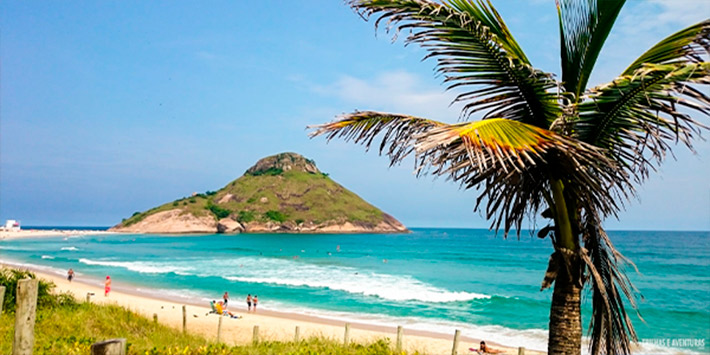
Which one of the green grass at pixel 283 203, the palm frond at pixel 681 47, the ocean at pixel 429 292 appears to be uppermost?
the green grass at pixel 283 203

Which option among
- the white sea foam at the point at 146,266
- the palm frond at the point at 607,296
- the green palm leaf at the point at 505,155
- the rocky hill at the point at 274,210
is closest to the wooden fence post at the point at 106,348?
the green palm leaf at the point at 505,155

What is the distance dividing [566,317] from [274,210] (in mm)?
153581

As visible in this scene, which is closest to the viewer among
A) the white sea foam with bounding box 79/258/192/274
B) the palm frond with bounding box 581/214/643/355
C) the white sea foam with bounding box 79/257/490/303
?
the palm frond with bounding box 581/214/643/355

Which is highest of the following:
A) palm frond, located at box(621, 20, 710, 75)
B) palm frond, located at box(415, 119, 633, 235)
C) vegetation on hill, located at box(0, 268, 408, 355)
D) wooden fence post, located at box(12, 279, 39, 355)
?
palm frond, located at box(621, 20, 710, 75)

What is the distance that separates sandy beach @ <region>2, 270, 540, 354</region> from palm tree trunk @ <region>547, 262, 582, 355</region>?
11906 millimetres

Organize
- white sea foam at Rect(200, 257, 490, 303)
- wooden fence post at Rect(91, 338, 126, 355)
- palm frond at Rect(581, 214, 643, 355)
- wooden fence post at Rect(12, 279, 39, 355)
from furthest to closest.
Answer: white sea foam at Rect(200, 257, 490, 303) → wooden fence post at Rect(12, 279, 39, 355) → palm frond at Rect(581, 214, 643, 355) → wooden fence post at Rect(91, 338, 126, 355)

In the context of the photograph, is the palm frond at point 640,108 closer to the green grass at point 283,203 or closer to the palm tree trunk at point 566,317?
the palm tree trunk at point 566,317

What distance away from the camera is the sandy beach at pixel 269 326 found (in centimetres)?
1836

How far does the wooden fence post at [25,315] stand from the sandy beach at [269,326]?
1142 cm

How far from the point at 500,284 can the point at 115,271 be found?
34590 millimetres

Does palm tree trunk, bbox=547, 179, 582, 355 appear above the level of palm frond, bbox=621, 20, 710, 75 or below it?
below

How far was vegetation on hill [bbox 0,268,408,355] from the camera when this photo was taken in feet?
24.9

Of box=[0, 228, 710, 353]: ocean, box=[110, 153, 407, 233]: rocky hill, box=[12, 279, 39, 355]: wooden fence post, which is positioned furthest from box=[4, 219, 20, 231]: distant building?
box=[12, 279, 39, 355]: wooden fence post

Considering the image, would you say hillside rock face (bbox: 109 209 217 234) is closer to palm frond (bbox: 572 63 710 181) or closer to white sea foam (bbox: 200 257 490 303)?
white sea foam (bbox: 200 257 490 303)
